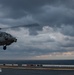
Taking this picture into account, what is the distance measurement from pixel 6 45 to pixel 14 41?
203cm

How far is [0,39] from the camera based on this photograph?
50500mm

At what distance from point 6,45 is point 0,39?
197 centimetres

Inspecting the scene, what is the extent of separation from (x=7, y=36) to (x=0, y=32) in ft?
7.55

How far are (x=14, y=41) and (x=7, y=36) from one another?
2.15 m

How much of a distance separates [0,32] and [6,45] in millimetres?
3644

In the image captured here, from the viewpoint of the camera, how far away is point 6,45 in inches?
1966

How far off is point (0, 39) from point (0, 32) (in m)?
1.92

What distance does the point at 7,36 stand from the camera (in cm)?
5038

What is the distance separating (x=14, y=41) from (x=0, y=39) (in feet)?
11.0

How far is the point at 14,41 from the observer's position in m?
49.4
